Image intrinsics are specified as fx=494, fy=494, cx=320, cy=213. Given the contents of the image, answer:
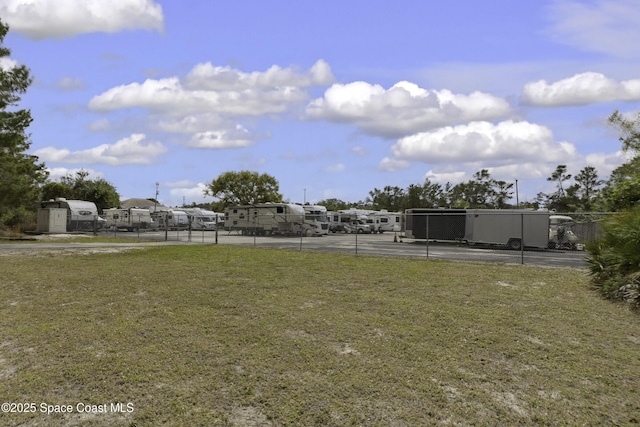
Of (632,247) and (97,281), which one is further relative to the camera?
(97,281)

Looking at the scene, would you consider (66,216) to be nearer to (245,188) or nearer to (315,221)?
(315,221)

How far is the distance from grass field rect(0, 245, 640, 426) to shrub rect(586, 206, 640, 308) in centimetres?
47

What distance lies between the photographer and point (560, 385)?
5.05 meters

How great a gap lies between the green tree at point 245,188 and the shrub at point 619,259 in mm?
57498

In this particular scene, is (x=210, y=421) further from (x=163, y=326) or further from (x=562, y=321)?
(x=562, y=321)

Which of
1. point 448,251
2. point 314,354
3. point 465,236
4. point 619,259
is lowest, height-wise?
point 314,354

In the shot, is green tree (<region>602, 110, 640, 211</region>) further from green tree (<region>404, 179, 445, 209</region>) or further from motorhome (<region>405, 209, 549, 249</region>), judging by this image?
green tree (<region>404, 179, 445, 209</region>)

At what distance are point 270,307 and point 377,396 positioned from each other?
360 centimetres

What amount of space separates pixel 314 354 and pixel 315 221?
33259 mm

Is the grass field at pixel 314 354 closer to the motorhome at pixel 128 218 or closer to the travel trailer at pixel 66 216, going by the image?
the travel trailer at pixel 66 216

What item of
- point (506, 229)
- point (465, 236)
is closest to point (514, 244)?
point (506, 229)

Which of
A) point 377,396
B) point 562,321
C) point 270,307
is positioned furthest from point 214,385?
point 562,321

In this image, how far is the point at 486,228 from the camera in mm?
26531

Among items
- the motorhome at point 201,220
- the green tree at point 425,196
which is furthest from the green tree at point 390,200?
the motorhome at point 201,220
